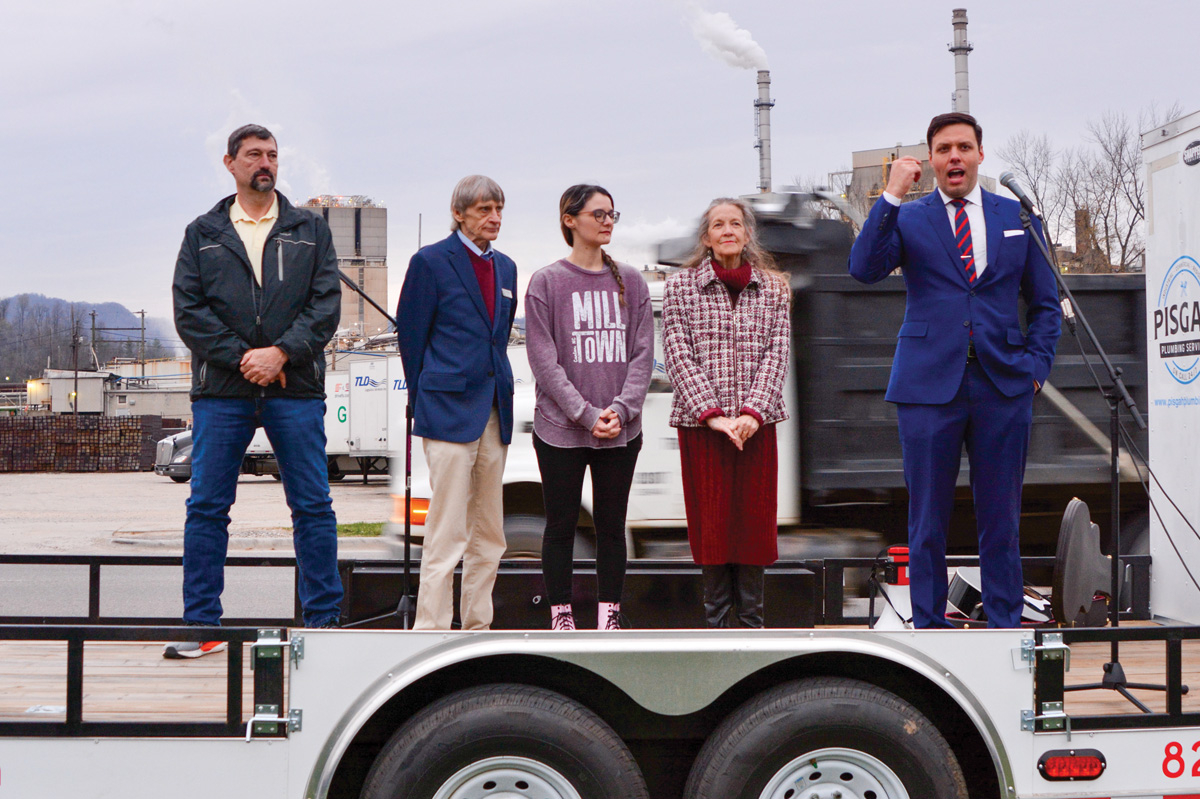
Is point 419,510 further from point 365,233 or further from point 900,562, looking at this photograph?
point 365,233

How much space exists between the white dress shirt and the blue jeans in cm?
219

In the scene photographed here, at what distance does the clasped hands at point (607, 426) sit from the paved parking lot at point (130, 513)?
976cm

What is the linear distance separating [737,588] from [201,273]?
2085mm

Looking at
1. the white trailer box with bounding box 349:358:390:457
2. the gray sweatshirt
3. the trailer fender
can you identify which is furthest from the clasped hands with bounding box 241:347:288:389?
the white trailer box with bounding box 349:358:390:457

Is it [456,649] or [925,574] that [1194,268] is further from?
[456,649]

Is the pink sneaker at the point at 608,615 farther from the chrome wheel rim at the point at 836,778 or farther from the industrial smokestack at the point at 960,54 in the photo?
the industrial smokestack at the point at 960,54

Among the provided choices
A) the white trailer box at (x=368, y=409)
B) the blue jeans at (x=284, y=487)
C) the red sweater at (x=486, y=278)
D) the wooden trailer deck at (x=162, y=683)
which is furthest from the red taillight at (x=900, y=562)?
the white trailer box at (x=368, y=409)

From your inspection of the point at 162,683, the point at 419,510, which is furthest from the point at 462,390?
the point at 419,510

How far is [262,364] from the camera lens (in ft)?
10.6

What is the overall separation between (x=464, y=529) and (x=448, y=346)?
62 centimetres

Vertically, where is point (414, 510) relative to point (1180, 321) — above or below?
below

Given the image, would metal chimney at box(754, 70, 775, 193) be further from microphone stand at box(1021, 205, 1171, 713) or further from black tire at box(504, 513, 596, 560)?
microphone stand at box(1021, 205, 1171, 713)

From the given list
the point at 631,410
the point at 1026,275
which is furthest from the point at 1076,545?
the point at 631,410

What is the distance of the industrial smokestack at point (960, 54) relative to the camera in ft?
130
